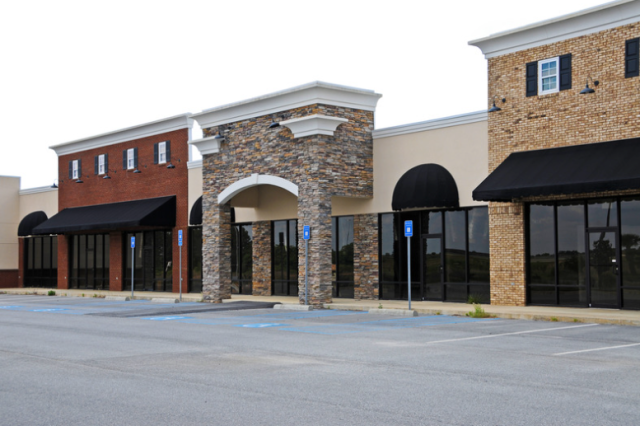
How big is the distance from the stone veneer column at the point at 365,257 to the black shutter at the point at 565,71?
8699 millimetres

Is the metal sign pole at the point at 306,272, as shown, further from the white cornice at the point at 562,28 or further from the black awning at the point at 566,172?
the white cornice at the point at 562,28

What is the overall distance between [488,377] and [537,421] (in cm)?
278

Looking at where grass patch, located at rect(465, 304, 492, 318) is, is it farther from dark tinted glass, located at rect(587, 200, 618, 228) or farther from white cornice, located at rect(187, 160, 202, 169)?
white cornice, located at rect(187, 160, 202, 169)

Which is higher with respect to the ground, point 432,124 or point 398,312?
point 432,124

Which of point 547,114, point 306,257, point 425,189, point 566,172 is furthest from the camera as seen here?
point 306,257

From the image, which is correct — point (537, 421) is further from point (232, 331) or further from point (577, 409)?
point (232, 331)

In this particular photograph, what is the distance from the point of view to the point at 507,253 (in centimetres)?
2345

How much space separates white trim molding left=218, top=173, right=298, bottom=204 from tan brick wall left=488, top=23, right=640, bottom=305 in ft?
24.6

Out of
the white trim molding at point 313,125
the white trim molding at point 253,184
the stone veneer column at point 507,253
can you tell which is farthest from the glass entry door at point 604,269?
the white trim molding at point 253,184

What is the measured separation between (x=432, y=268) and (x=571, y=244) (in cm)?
540

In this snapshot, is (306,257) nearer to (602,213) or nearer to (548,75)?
(602,213)

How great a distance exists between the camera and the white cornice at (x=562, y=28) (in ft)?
68.2

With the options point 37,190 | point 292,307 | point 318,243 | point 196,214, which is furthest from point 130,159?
point 292,307

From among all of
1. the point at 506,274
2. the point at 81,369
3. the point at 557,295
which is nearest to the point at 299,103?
the point at 506,274
